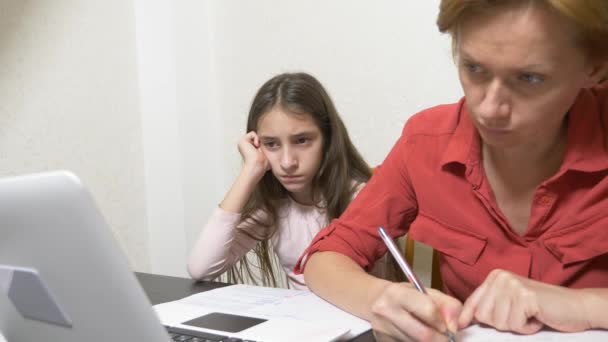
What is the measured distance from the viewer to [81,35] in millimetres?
1848

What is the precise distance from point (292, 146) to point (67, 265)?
3.28 feet

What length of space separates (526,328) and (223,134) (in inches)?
58.5

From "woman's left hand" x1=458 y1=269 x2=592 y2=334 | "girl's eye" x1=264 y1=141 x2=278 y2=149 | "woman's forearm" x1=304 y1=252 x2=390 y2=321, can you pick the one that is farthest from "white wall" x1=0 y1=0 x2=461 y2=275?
"woman's left hand" x1=458 y1=269 x2=592 y2=334

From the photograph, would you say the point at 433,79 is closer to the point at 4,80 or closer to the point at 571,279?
the point at 571,279

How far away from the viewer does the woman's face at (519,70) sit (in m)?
0.75

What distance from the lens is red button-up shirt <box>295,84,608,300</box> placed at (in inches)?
36.1

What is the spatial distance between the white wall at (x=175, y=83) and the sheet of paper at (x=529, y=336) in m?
0.87

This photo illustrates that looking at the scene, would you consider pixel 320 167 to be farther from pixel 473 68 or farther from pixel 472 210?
pixel 473 68

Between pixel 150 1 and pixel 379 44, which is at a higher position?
pixel 150 1

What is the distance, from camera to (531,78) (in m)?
0.78

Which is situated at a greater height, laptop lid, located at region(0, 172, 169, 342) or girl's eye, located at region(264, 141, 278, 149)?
laptop lid, located at region(0, 172, 169, 342)

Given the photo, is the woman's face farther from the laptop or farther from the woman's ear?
the laptop

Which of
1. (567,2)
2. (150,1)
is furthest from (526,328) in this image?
(150,1)

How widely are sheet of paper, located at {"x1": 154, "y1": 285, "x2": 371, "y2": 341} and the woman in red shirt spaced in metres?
0.03
